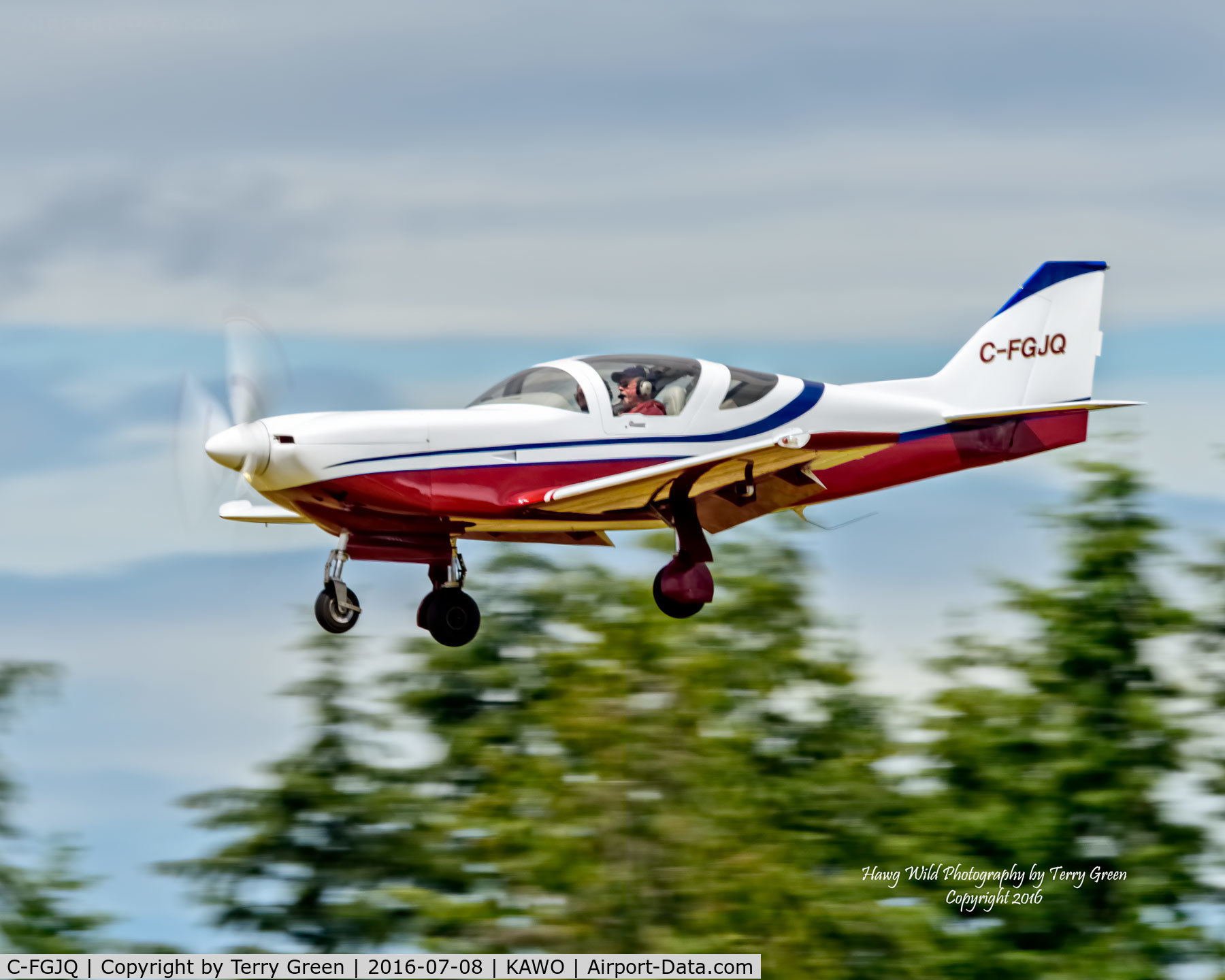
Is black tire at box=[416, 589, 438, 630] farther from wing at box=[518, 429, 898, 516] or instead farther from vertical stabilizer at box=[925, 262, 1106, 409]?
vertical stabilizer at box=[925, 262, 1106, 409]

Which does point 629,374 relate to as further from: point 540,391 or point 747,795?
point 747,795

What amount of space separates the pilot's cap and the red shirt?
0.25 m

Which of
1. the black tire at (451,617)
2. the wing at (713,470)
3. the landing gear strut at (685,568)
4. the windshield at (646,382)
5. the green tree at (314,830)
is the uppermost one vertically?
the windshield at (646,382)

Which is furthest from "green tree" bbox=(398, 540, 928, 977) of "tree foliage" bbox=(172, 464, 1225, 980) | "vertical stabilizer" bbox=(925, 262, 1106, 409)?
"vertical stabilizer" bbox=(925, 262, 1106, 409)

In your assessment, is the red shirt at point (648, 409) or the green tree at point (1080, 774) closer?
the red shirt at point (648, 409)

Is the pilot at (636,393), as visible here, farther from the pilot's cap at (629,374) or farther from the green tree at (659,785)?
the green tree at (659,785)

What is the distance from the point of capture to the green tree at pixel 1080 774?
86.1ft

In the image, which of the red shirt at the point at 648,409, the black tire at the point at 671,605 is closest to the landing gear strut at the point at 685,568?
the black tire at the point at 671,605

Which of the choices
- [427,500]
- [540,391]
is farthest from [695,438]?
[427,500]

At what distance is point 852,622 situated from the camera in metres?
29.4

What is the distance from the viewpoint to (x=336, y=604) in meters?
14.7

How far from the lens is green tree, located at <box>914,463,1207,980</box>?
86.1ft

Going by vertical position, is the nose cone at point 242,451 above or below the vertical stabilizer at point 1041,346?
below

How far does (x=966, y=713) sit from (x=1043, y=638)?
89.8 inches
